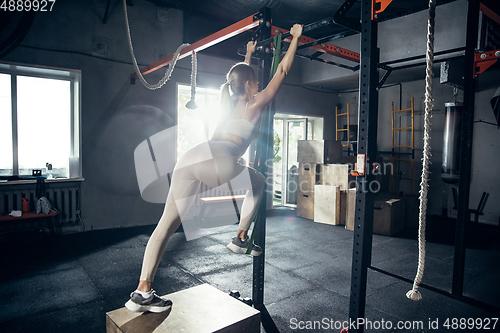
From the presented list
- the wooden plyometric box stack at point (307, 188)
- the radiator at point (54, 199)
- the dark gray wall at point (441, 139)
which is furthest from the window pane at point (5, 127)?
the dark gray wall at point (441, 139)

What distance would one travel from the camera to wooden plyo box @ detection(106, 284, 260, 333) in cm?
169

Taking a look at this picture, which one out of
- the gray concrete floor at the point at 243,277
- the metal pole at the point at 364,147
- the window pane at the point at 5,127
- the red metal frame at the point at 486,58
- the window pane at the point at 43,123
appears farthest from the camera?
the window pane at the point at 43,123

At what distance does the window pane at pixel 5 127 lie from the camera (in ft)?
14.4

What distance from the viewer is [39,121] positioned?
4.66 meters

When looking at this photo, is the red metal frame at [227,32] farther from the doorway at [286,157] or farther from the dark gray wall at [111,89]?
the doorway at [286,157]

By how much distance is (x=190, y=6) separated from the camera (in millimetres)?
5375

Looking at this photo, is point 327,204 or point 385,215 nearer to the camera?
point 385,215

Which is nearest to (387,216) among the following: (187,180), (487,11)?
(487,11)

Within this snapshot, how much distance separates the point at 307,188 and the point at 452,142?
2690mm

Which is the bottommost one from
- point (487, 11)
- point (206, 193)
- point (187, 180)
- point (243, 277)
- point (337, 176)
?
point (243, 277)

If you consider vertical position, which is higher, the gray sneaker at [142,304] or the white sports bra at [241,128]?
the white sports bra at [241,128]

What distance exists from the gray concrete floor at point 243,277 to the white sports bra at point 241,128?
4.98 feet

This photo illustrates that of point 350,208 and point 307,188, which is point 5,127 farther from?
point 350,208

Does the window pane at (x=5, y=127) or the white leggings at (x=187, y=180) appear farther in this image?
the window pane at (x=5, y=127)
